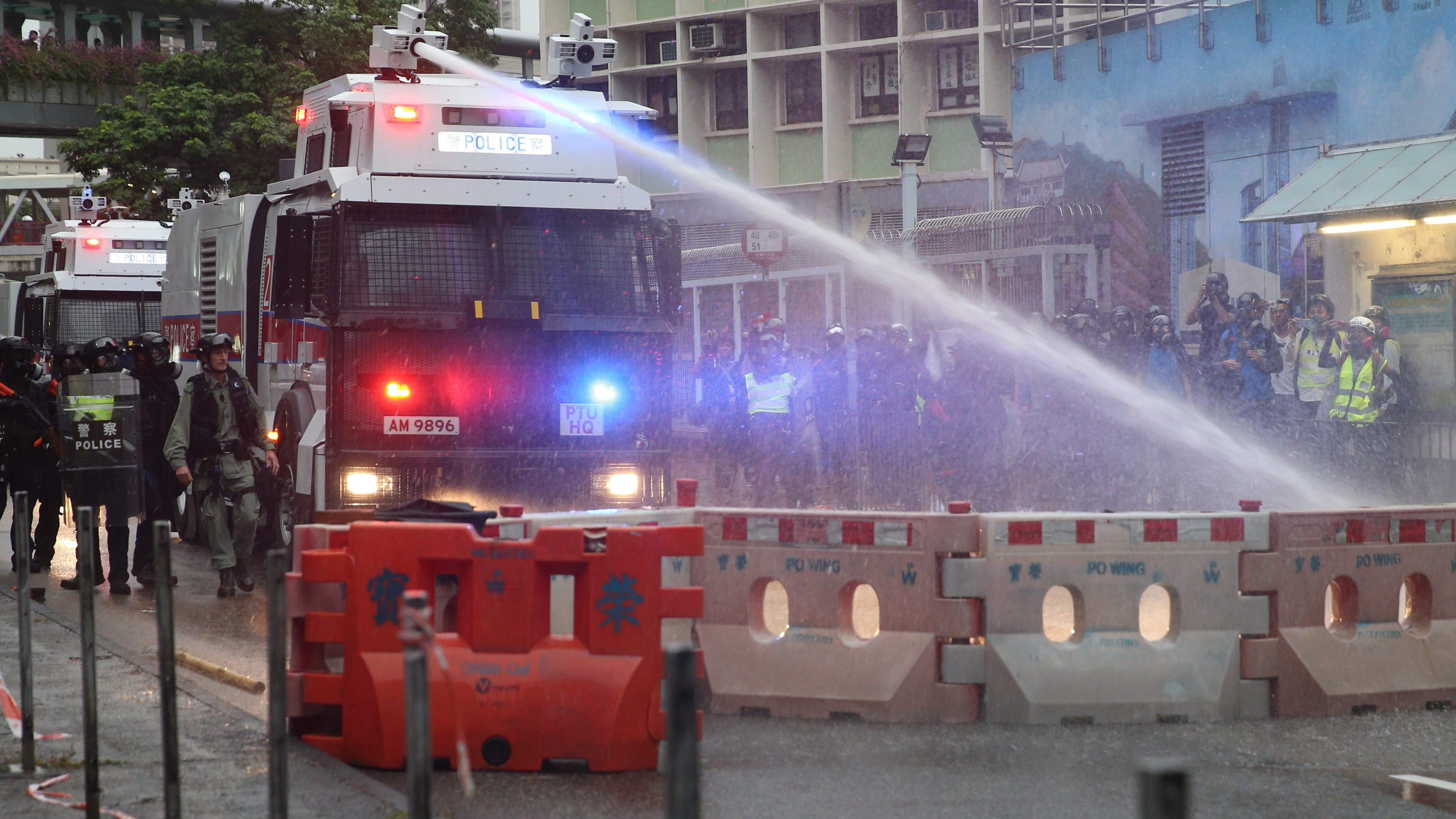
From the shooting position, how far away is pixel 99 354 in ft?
41.7

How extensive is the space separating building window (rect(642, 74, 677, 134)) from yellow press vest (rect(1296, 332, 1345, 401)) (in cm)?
3228

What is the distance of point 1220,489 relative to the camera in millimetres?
15289

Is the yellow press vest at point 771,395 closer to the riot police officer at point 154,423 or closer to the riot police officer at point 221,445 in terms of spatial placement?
the riot police officer at point 154,423

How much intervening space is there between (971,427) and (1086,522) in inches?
326

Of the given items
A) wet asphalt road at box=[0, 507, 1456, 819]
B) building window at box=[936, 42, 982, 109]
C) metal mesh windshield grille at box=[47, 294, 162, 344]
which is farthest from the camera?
building window at box=[936, 42, 982, 109]

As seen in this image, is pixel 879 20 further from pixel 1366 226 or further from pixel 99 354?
pixel 99 354

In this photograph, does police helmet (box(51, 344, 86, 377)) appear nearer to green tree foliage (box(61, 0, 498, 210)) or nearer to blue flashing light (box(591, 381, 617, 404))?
blue flashing light (box(591, 381, 617, 404))

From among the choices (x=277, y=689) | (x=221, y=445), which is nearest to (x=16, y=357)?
(x=221, y=445)

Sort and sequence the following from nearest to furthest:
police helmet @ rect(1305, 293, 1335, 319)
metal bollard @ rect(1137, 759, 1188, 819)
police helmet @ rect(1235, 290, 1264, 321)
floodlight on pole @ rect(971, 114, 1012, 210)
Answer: metal bollard @ rect(1137, 759, 1188, 819), police helmet @ rect(1305, 293, 1335, 319), police helmet @ rect(1235, 290, 1264, 321), floodlight on pole @ rect(971, 114, 1012, 210)

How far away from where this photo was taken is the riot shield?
1136 centimetres

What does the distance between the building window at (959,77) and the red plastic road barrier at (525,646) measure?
1391 inches

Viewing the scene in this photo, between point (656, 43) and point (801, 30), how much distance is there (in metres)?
4.85

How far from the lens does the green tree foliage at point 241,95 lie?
99.6 feet

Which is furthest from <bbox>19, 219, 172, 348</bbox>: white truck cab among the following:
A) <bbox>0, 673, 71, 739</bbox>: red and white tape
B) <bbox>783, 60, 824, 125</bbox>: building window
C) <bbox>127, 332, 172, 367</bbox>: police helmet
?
<bbox>783, 60, 824, 125</bbox>: building window
